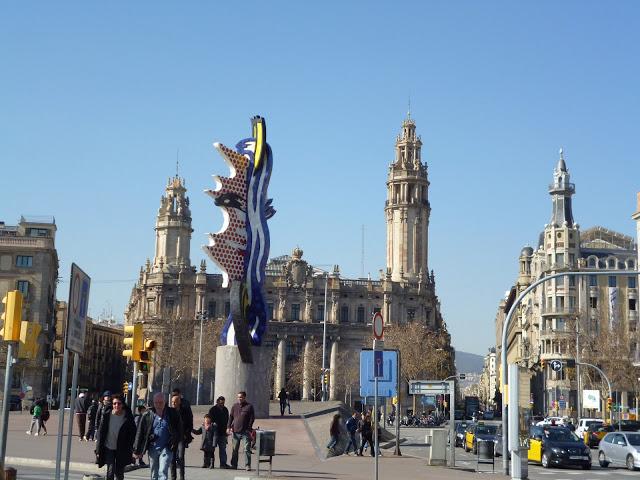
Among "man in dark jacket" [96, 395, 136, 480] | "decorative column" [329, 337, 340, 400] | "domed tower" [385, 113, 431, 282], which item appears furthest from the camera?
"domed tower" [385, 113, 431, 282]

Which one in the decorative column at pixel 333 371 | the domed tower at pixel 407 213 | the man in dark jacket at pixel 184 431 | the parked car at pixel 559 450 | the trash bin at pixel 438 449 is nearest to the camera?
the man in dark jacket at pixel 184 431

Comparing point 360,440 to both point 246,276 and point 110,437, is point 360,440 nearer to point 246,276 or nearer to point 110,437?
point 246,276

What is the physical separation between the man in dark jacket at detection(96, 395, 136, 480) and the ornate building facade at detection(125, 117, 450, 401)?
350 ft

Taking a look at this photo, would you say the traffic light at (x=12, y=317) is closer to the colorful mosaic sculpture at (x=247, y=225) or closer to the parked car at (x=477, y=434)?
the colorful mosaic sculpture at (x=247, y=225)

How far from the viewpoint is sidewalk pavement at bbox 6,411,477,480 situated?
2255cm

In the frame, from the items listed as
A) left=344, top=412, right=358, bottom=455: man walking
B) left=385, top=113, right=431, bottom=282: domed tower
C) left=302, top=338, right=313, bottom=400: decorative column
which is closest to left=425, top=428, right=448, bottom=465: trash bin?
left=344, top=412, right=358, bottom=455: man walking

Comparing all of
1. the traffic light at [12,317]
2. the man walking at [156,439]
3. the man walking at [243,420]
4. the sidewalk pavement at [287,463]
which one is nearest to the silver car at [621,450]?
the sidewalk pavement at [287,463]

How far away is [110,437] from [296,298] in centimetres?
11433

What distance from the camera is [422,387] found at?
34.5 m

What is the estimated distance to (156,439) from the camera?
16031mm

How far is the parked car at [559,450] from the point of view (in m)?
32.9

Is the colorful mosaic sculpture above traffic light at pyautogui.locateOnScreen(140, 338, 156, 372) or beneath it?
above

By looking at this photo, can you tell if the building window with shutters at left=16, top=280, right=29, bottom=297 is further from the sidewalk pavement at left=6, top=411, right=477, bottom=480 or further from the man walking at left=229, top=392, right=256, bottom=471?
the man walking at left=229, top=392, right=256, bottom=471

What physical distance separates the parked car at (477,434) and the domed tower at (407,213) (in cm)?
8640
